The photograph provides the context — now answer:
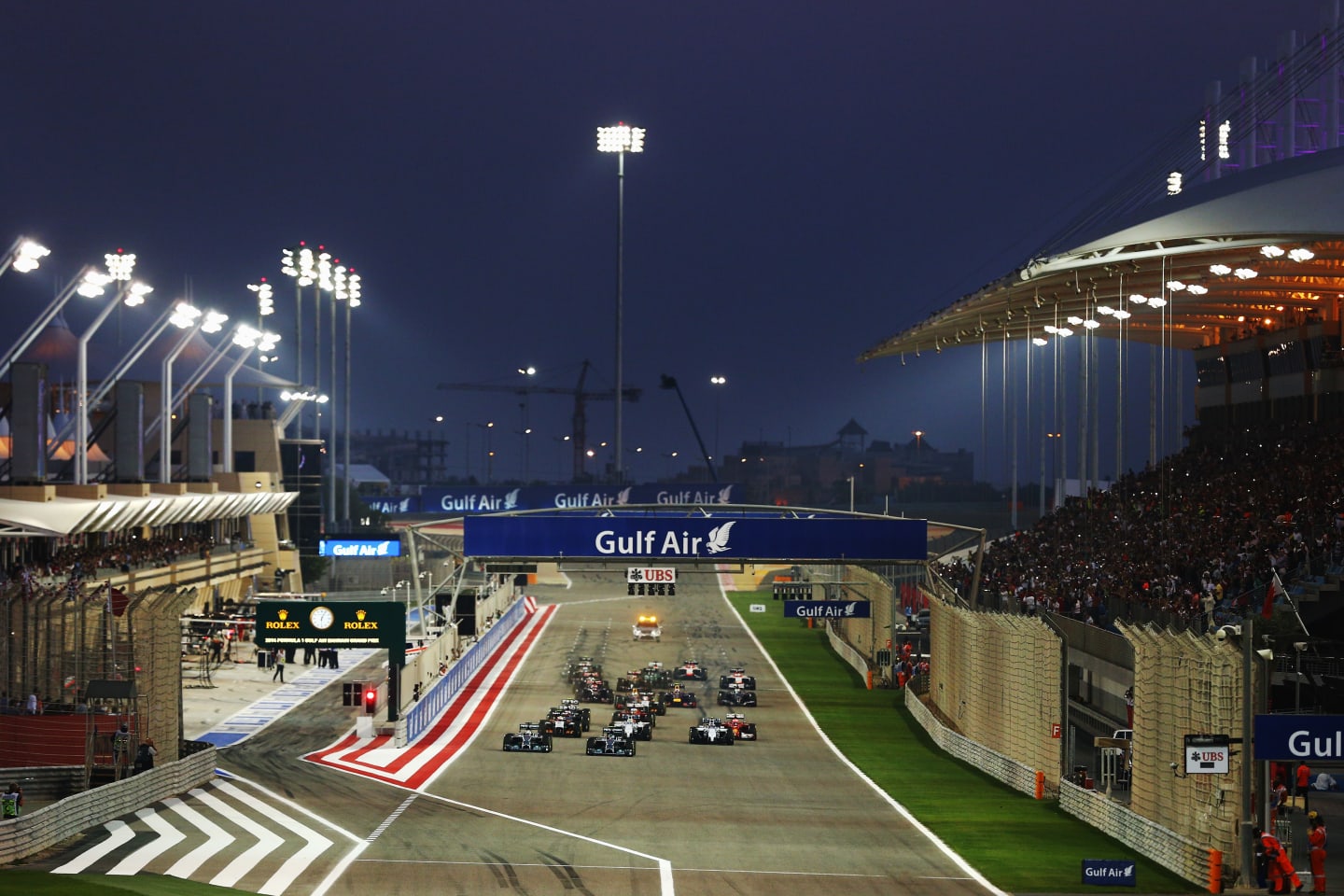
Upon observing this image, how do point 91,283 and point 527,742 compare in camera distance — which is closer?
point 527,742

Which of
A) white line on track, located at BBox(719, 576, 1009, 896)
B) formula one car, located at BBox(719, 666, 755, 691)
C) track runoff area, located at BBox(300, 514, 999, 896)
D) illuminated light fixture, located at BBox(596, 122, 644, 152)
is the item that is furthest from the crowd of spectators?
illuminated light fixture, located at BBox(596, 122, 644, 152)

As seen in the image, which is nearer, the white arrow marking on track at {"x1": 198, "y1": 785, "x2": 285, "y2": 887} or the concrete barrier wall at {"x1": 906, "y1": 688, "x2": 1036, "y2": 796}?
the white arrow marking on track at {"x1": 198, "y1": 785, "x2": 285, "y2": 887}

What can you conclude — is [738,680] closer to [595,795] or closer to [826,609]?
[826,609]

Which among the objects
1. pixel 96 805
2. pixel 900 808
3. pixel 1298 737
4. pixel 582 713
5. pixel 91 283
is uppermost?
pixel 91 283

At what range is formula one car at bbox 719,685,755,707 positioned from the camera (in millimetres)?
53747

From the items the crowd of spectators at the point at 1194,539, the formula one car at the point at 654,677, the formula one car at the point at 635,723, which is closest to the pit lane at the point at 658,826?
the formula one car at the point at 635,723

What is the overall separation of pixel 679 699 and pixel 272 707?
14.0 meters

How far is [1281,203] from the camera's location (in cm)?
3544

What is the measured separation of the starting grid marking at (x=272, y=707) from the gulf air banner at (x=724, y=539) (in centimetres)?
877

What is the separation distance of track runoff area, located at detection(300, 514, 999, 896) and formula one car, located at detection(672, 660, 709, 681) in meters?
0.15

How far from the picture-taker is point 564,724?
150 feet

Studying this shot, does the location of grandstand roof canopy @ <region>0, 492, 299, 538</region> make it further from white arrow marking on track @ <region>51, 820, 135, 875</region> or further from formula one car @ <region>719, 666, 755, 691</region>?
white arrow marking on track @ <region>51, 820, 135, 875</region>

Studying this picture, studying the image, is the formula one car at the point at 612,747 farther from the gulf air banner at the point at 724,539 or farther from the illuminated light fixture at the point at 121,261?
the illuminated light fixture at the point at 121,261

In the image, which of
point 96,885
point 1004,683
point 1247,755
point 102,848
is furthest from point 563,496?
point 1247,755
